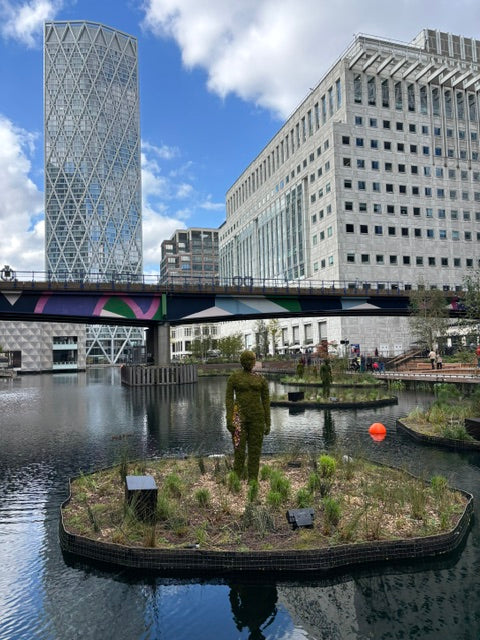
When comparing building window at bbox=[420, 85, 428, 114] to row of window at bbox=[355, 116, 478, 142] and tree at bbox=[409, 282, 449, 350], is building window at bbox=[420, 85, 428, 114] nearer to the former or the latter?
row of window at bbox=[355, 116, 478, 142]

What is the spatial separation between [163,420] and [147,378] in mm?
29854

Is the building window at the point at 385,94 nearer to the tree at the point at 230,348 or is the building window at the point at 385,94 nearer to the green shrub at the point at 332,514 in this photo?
the tree at the point at 230,348

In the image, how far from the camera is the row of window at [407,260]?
85.7m

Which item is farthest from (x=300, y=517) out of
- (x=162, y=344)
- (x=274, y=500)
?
(x=162, y=344)

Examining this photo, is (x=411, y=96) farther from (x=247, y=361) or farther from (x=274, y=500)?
(x=274, y=500)

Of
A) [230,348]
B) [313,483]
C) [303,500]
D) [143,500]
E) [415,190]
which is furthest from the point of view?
[230,348]

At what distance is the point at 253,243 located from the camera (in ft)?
422

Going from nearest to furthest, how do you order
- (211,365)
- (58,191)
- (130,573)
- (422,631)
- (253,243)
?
(422,631) → (130,573) → (211,365) → (253,243) → (58,191)

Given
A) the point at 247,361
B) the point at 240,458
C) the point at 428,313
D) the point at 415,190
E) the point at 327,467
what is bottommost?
the point at 327,467

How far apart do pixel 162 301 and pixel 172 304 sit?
5.36 ft

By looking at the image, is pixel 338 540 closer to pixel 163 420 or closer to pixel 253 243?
pixel 163 420

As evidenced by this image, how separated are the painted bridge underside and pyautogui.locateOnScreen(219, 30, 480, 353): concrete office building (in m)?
26.0

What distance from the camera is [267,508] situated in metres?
10.0

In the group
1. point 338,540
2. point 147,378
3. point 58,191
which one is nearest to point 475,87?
point 147,378
